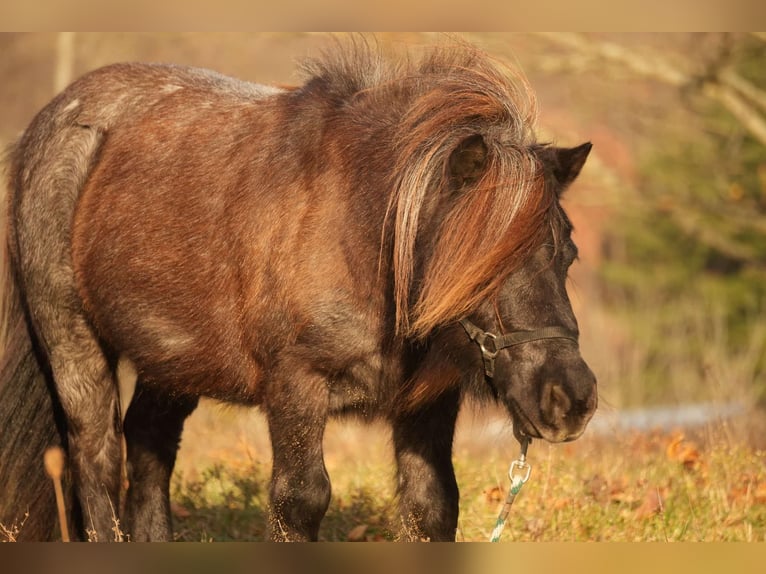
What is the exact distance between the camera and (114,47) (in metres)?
15.8

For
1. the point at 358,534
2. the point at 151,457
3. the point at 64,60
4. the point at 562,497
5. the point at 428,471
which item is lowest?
the point at 64,60

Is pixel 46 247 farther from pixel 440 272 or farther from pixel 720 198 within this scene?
pixel 720 198

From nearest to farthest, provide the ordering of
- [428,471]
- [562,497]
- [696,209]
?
[428,471] < [562,497] < [696,209]

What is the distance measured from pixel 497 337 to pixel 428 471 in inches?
45.5

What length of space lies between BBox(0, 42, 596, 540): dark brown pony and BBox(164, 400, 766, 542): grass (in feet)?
2.36

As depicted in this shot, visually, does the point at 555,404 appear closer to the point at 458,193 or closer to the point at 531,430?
the point at 531,430

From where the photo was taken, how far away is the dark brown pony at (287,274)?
13.7 ft

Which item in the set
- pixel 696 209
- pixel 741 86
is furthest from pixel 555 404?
pixel 696 209

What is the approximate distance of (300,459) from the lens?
4.63 meters

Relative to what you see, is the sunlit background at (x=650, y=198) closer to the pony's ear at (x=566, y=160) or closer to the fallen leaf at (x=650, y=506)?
the fallen leaf at (x=650, y=506)

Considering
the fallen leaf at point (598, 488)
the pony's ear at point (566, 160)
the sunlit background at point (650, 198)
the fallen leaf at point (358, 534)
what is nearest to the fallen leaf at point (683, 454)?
the fallen leaf at point (598, 488)

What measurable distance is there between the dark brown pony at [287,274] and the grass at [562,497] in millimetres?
718

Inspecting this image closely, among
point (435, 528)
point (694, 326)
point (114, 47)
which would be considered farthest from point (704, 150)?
point (435, 528)

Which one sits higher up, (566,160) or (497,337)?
(566,160)
